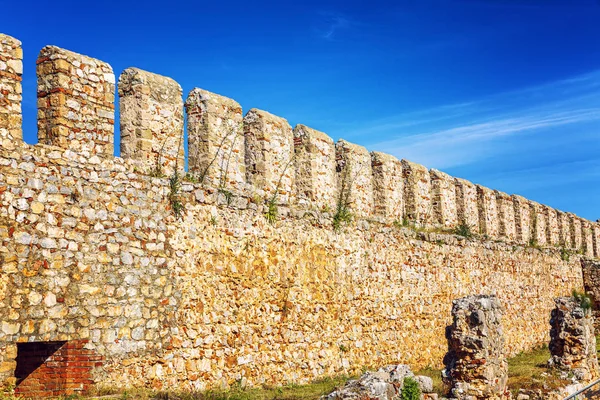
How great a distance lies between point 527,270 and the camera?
66.8 feet

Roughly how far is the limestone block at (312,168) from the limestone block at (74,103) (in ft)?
13.2

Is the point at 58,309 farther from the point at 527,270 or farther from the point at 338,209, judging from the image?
the point at 527,270

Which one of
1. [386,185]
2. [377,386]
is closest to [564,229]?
[386,185]

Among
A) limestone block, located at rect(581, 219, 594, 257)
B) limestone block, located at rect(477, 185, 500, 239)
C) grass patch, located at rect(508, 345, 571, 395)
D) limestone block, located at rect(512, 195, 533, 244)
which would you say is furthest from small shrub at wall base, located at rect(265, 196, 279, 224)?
limestone block, located at rect(581, 219, 594, 257)

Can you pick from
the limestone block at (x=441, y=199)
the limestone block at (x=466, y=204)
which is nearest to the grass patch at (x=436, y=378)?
the limestone block at (x=441, y=199)

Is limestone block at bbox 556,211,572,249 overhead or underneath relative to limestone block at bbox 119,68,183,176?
underneath

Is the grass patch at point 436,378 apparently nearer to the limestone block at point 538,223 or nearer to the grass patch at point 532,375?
the grass patch at point 532,375

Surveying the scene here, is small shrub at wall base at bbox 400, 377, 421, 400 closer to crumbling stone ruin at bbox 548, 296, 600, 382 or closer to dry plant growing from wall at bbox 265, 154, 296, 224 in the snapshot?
dry plant growing from wall at bbox 265, 154, 296, 224

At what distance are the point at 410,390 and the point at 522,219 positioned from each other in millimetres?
12695

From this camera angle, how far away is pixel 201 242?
420 inches

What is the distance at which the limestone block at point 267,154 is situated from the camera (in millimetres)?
11992

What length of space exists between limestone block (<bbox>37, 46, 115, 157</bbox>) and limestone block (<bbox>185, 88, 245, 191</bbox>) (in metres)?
1.72

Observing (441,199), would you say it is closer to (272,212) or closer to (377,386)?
(272,212)

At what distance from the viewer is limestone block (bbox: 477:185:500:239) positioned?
18531mm
